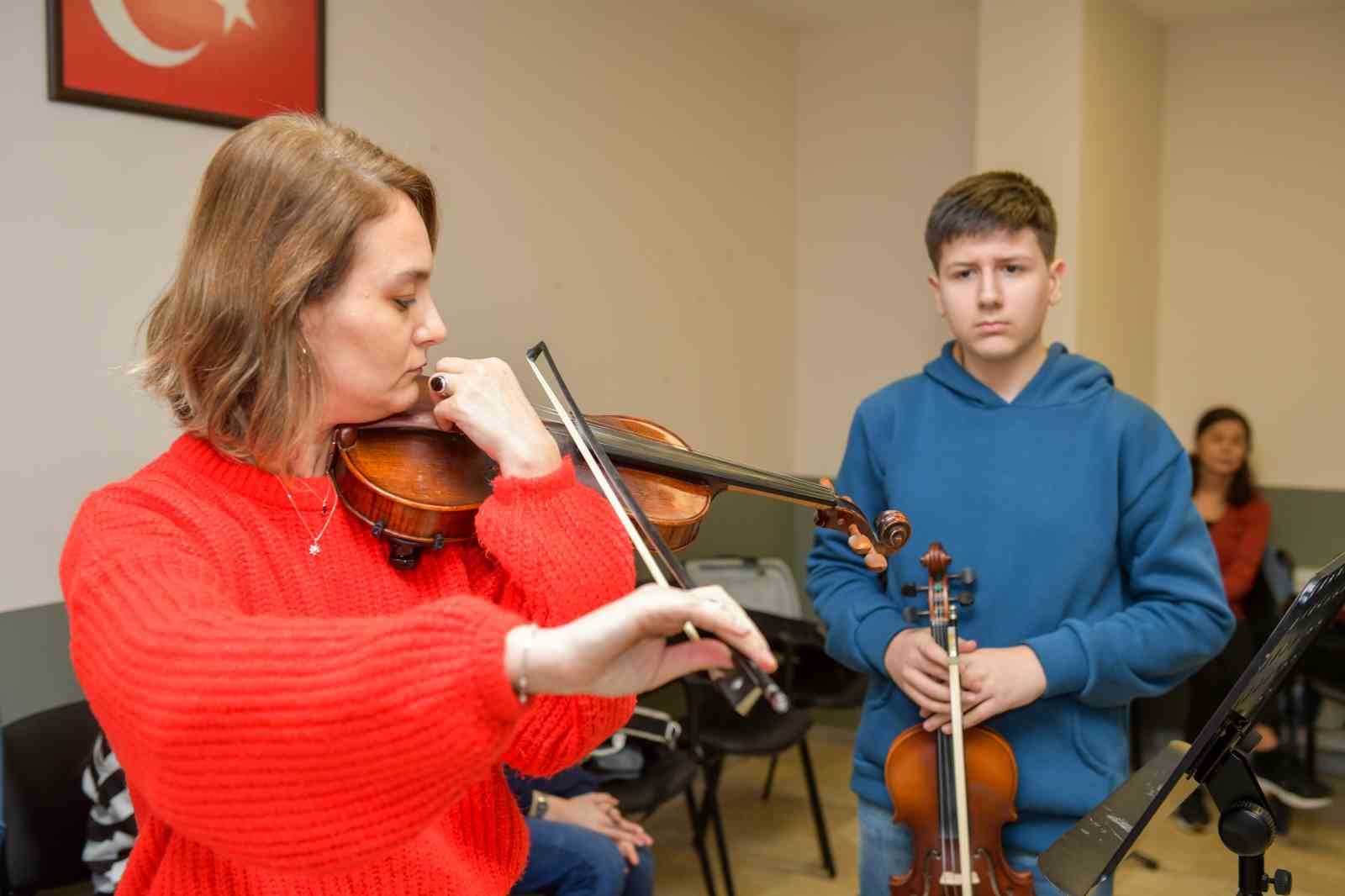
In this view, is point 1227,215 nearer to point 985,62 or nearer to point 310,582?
point 985,62

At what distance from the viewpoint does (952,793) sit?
1.59 meters

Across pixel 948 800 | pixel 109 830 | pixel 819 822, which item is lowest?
pixel 819 822

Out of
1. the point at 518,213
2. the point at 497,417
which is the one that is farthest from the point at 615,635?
the point at 518,213

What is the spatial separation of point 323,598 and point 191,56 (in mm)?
1924

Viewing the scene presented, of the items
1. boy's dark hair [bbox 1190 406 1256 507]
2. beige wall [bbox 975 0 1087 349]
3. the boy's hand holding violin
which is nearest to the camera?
the boy's hand holding violin

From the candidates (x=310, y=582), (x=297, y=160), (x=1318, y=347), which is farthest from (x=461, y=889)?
(x=1318, y=347)

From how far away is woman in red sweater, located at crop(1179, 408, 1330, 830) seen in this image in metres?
3.79

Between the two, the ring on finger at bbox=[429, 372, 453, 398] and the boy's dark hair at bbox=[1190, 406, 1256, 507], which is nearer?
the ring on finger at bbox=[429, 372, 453, 398]

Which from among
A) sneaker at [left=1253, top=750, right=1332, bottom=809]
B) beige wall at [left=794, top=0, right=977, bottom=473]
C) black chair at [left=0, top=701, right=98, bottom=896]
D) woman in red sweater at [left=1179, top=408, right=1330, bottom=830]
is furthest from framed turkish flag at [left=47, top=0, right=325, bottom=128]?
sneaker at [left=1253, top=750, right=1332, bottom=809]

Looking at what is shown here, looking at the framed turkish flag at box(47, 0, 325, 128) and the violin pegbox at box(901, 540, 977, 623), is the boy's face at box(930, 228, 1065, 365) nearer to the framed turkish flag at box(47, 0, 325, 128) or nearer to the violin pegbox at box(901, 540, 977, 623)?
the violin pegbox at box(901, 540, 977, 623)

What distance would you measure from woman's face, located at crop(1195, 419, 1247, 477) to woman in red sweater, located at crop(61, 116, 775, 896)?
152 inches

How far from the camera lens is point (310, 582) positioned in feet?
3.22

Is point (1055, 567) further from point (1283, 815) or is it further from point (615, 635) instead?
point (1283, 815)

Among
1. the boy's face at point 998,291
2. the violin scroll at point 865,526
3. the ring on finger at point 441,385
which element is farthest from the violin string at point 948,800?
the ring on finger at point 441,385
